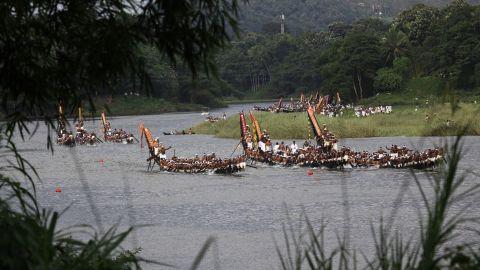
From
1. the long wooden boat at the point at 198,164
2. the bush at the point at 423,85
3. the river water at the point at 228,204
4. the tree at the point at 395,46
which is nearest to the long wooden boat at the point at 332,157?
the river water at the point at 228,204

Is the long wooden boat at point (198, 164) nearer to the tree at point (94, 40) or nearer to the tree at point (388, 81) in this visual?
the tree at point (94, 40)

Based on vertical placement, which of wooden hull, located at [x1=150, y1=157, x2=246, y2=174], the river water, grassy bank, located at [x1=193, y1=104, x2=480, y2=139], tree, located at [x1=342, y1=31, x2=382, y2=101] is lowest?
the river water

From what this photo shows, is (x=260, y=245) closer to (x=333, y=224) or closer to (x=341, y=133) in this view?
(x=333, y=224)

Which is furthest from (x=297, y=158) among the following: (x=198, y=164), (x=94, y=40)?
(x=94, y=40)

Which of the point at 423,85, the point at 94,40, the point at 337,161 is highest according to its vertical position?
the point at 94,40

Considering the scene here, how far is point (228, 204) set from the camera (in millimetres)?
30812

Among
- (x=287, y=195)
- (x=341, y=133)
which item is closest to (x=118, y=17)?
(x=287, y=195)

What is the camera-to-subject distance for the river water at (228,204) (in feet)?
72.2

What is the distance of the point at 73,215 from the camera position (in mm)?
28500

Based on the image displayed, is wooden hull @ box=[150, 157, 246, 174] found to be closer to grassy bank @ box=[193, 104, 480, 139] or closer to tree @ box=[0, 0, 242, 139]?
grassy bank @ box=[193, 104, 480, 139]

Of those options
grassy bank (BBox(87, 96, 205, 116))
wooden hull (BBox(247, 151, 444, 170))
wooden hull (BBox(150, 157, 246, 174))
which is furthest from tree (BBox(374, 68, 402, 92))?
wooden hull (BBox(150, 157, 246, 174))

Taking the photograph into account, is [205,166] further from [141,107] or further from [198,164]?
[141,107]

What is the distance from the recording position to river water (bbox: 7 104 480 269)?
22.0 metres

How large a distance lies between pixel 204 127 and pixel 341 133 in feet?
68.6
